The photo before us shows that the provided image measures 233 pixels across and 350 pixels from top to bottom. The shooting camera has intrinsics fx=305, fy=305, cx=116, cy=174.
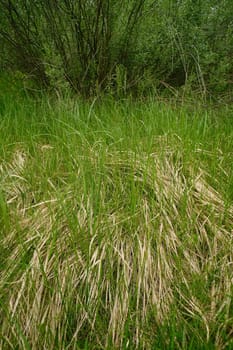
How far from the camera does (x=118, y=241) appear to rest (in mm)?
1215

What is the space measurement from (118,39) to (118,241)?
197cm

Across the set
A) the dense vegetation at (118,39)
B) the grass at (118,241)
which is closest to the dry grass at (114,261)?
the grass at (118,241)

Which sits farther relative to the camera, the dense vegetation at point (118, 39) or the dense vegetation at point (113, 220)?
Answer: the dense vegetation at point (118, 39)

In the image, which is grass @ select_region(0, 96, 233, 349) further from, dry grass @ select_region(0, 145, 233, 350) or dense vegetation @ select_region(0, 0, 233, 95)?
dense vegetation @ select_region(0, 0, 233, 95)

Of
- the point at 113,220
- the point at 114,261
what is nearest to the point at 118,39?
the point at 113,220

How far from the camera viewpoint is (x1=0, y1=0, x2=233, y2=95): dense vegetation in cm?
243

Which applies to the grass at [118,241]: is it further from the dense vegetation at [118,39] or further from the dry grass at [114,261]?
the dense vegetation at [118,39]

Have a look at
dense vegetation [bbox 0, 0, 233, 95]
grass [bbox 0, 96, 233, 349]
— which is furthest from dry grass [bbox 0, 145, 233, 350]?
dense vegetation [bbox 0, 0, 233, 95]

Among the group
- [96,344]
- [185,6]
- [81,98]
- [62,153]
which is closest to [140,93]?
[81,98]

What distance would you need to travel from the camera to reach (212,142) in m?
1.73

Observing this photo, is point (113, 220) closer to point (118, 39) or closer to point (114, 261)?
point (114, 261)

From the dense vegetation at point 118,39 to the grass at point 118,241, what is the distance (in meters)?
0.93

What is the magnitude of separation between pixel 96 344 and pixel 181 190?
2.41 ft

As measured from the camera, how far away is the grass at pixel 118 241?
1.03m
